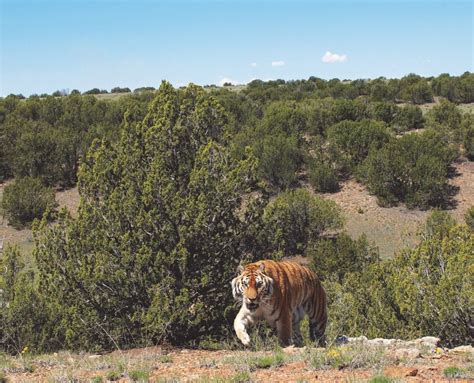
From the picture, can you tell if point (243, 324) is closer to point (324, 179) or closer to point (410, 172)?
point (410, 172)

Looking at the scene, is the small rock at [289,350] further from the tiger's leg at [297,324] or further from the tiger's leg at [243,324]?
the tiger's leg at [297,324]

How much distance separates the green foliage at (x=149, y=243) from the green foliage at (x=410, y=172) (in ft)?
74.6

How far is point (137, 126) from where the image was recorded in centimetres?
1202

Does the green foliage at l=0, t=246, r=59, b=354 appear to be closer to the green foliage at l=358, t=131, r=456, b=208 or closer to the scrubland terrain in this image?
the scrubland terrain

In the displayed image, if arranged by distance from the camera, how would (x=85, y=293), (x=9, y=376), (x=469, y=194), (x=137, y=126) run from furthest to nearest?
(x=469, y=194) → (x=137, y=126) → (x=85, y=293) → (x=9, y=376)

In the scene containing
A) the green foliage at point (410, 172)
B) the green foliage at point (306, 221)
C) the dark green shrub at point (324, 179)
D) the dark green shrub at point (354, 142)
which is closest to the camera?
the green foliage at point (306, 221)

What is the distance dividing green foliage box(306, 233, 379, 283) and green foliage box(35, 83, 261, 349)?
33.9ft

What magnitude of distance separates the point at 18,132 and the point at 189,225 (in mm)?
35294

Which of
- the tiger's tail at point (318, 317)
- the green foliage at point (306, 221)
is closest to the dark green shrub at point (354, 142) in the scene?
the green foliage at point (306, 221)

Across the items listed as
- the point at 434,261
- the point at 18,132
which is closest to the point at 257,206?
the point at 434,261

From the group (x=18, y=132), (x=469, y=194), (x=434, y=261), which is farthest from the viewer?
(x=18, y=132)

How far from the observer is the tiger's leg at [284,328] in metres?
7.75

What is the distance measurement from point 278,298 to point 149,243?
3.80 metres

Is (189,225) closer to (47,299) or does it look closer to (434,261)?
(47,299)
